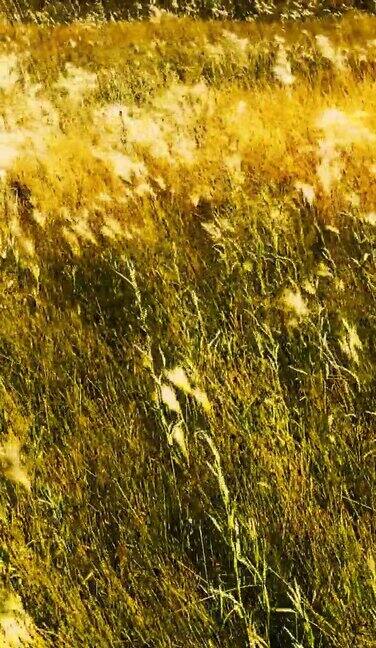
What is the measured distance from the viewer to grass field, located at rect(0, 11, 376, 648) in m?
1.30

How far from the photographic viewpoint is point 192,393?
1380mm

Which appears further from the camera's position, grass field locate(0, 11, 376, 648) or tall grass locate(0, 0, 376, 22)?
tall grass locate(0, 0, 376, 22)

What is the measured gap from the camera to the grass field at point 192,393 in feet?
4.27

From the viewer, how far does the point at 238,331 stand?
220 cm

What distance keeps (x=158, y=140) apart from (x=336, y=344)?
2.69 m

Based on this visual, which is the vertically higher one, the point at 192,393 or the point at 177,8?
the point at 177,8

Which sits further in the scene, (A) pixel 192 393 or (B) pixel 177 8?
(B) pixel 177 8

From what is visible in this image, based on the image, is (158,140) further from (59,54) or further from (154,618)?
(59,54)

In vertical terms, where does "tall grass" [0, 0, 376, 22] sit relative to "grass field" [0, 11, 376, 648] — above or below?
above

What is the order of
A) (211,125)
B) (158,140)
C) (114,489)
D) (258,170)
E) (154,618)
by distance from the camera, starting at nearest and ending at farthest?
(154,618)
(114,489)
(258,170)
(158,140)
(211,125)

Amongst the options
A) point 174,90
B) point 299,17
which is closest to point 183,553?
point 174,90

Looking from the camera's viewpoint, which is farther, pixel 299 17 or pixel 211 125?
pixel 299 17

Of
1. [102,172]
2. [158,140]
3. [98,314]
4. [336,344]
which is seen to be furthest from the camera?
[158,140]

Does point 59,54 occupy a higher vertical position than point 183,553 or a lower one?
higher
